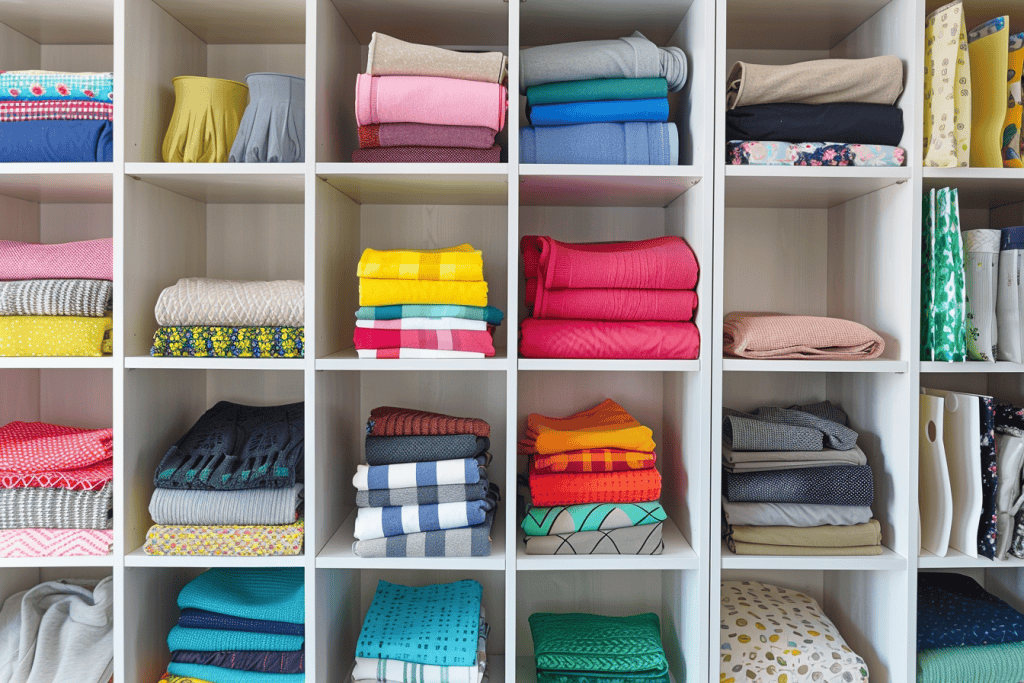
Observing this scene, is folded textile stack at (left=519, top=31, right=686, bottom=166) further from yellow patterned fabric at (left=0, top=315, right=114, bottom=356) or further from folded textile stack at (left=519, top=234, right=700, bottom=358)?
yellow patterned fabric at (left=0, top=315, right=114, bottom=356)

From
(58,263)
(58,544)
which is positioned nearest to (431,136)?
(58,263)

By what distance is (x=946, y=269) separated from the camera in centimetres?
135

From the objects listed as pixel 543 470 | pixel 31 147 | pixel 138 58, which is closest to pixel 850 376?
pixel 543 470

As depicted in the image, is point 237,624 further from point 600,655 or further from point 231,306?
point 600,655

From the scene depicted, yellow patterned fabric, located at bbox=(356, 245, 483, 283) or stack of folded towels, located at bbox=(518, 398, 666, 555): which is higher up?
yellow patterned fabric, located at bbox=(356, 245, 483, 283)

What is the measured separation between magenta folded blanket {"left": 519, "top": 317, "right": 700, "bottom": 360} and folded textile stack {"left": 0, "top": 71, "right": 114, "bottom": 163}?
0.97m

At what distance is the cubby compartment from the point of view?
1385 millimetres

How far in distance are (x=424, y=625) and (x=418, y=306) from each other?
0.70m

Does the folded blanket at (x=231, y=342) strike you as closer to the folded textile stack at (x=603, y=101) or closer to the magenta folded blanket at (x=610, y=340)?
the magenta folded blanket at (x=610, y=340)

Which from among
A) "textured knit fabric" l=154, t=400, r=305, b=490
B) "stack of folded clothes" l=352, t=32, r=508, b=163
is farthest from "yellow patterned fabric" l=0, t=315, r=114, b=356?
"stack of folded clothes" l=352, t=32, r=508, b=163

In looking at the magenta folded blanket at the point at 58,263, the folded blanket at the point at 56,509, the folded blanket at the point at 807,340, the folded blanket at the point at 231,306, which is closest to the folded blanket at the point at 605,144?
the folded blanket at the point at 807,340

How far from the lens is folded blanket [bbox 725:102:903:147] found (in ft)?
4.53

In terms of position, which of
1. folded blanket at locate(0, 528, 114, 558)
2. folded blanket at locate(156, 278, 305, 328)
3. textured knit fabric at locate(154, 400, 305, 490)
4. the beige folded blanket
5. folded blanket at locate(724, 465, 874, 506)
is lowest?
folded blanket at locate(0, 528, 114, 558)

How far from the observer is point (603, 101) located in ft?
4.73
